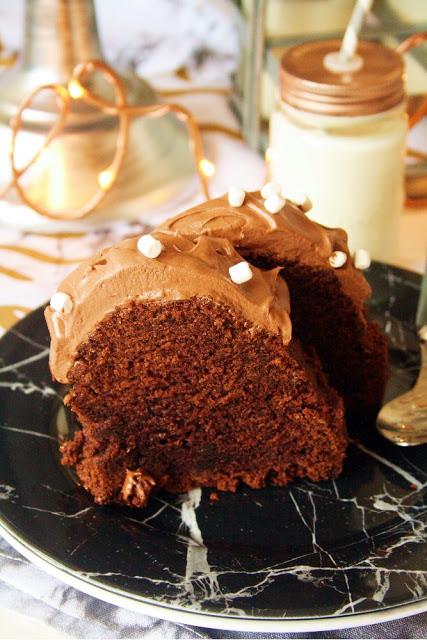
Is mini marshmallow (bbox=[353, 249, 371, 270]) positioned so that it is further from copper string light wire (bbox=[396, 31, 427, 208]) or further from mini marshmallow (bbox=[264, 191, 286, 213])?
copper string light wire (bbox=[396, 31, 427, 208])

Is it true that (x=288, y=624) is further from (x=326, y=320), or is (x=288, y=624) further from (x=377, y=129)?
(x=377, y=129)

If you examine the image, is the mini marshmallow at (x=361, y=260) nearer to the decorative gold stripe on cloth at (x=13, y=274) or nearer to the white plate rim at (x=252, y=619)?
the white plate rim at (x=252, y=619)

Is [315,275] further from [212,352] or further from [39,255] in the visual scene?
[39,255]

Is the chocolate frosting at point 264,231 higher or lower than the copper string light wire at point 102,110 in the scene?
higher

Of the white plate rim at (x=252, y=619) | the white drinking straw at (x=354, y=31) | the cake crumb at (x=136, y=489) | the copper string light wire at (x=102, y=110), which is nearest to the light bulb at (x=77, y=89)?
the copper string light wire at (x=102, y=110)

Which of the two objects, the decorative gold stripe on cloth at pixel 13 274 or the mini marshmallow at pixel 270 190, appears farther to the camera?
the decorative gold stripe on cloth at pixel 13 274

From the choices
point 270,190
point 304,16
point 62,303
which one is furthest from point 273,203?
point 304,16

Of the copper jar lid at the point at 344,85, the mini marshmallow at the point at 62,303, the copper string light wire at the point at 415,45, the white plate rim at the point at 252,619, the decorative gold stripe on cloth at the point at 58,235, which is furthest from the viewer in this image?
the decorative gold stripe on cloth at the point at 58,235
